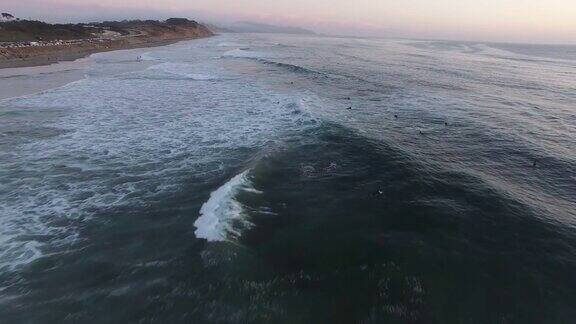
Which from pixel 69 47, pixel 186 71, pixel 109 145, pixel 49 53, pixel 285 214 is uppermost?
pixel 69 47

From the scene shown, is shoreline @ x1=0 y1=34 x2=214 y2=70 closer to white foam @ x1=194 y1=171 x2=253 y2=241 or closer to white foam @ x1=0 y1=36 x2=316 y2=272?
white foam @ x1=0 y1=36 x2=316 y2=272

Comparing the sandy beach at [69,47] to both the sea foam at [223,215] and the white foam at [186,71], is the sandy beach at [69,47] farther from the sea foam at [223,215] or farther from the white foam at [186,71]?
the sea foam at [223,215]

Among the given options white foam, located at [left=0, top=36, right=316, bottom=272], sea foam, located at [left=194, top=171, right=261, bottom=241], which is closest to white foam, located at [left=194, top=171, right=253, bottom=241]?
sea foam, located at [left=194, top=171, right=261, bottom=241]

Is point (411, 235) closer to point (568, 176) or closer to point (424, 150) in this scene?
point (424, 150)

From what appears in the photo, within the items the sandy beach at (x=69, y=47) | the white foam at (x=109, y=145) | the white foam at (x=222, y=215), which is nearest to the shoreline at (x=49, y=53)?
the sandy beach at (x=69, y=47)

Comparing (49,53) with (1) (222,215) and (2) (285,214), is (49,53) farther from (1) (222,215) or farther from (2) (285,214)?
(2) (285,214)

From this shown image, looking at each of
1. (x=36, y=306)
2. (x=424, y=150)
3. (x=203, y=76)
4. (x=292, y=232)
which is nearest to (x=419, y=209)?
(x=292, y=232)

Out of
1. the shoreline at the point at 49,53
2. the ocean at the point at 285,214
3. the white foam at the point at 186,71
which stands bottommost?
the ocean at the point at 285,214

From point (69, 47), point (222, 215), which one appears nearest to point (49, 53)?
point (69, 47)
